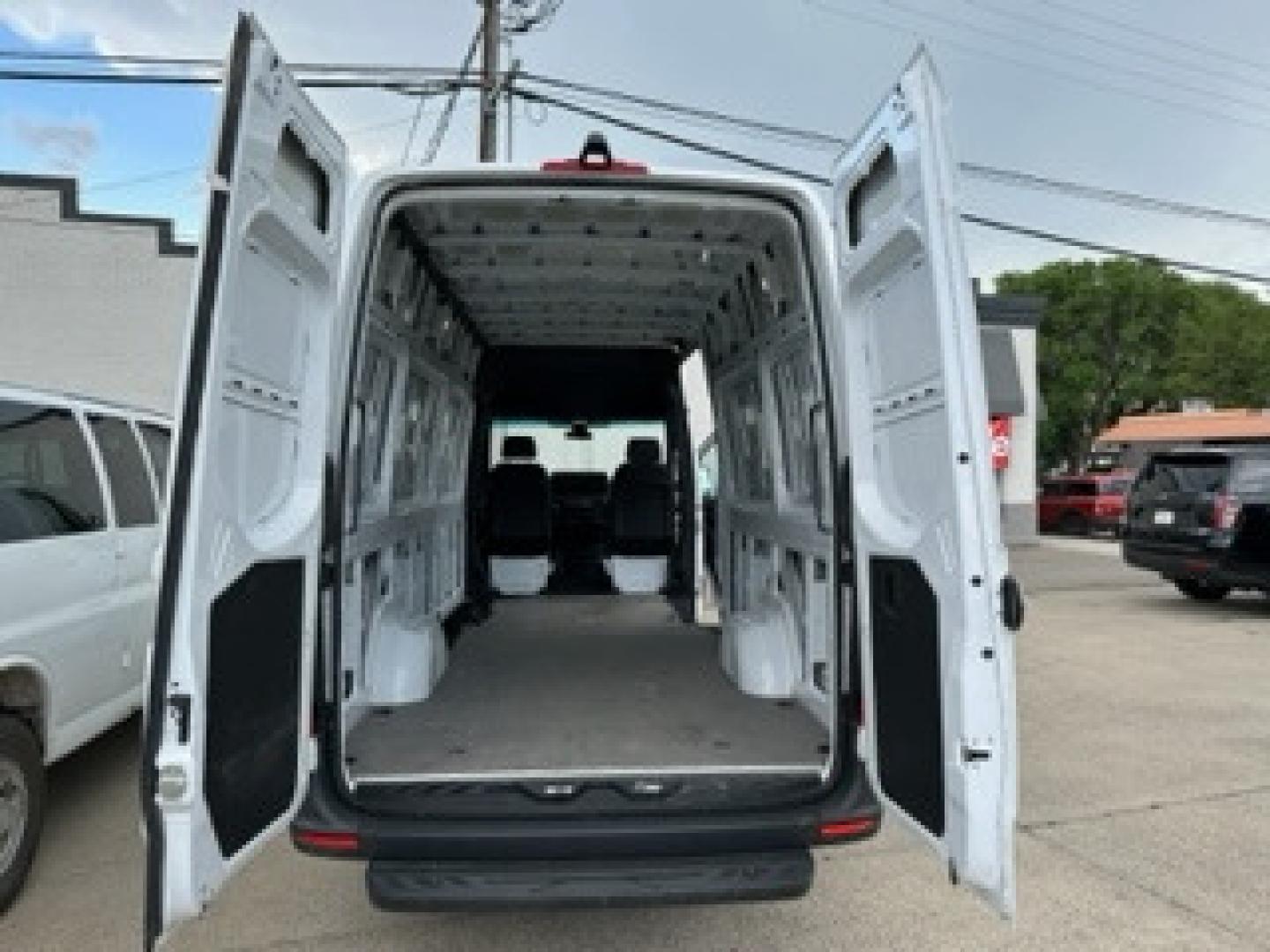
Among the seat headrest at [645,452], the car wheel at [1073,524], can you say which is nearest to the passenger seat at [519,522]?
the seat headrest at [645,452]

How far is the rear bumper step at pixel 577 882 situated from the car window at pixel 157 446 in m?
3.38

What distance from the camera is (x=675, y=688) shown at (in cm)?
490

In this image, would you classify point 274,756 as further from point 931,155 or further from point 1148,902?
point 1148,902

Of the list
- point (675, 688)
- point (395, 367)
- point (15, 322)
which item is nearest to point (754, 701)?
point (675, 688)

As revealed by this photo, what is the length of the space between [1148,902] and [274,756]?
10.9 feet

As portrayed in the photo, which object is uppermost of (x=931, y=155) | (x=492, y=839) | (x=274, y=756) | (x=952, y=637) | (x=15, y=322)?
(x=15, y=322)

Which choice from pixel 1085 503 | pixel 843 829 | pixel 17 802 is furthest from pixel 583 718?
pixel 1085 503

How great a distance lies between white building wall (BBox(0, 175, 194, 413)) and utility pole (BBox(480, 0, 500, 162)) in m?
4.58

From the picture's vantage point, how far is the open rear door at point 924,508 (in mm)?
2727

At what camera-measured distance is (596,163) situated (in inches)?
135

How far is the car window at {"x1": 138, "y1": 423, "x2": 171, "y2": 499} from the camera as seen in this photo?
583cm

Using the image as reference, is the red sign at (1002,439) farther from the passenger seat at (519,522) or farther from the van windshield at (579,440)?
the passenger seat at (519,522)

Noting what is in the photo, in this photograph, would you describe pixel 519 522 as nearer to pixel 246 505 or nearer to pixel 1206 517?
pixel 246 505

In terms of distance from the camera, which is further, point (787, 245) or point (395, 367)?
point (395, 367)
